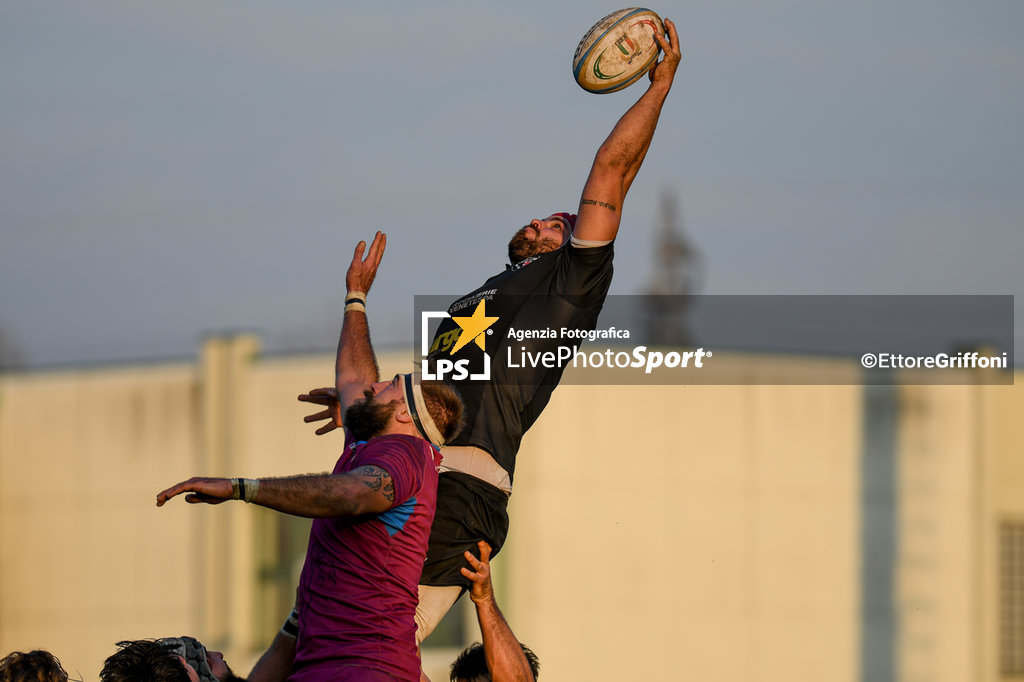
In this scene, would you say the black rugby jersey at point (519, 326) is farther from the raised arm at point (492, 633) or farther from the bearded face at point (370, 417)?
the bearded face at point (370, 417)

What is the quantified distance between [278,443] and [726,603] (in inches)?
326

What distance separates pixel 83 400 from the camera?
27531mm

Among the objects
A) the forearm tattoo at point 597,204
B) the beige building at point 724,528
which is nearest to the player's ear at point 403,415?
the forearm tattoo at point 597,204

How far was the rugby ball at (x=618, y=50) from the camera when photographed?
7.84m

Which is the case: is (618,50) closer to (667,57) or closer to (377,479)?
(667,57)

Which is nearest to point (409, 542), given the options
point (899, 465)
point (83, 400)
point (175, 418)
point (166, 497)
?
point (166, 497)

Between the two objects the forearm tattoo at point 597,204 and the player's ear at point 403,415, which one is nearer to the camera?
the player's ear at point 403,415

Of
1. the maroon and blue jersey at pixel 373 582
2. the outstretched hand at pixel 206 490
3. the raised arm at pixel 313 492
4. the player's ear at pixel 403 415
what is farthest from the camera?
the player's ear at pixel 403 415

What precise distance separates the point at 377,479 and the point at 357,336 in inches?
70.5

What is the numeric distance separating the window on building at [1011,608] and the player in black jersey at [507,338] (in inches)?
721

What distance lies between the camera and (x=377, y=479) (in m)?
5.76

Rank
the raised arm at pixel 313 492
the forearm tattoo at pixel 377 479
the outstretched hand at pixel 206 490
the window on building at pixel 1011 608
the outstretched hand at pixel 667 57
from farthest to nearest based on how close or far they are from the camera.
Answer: the window on building at pixel 1011 608
the outstretched hand at pixel 667 57
the forearm tattoo at pixel 377 479
the raised arm at pixel 313 492
the outstretched hand at pixel 206 490

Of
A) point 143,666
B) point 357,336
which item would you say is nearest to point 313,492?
point 143,666

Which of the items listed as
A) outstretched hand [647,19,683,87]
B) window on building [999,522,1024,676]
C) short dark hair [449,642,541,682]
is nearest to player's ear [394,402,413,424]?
short dark hair [449,642,541,682]
